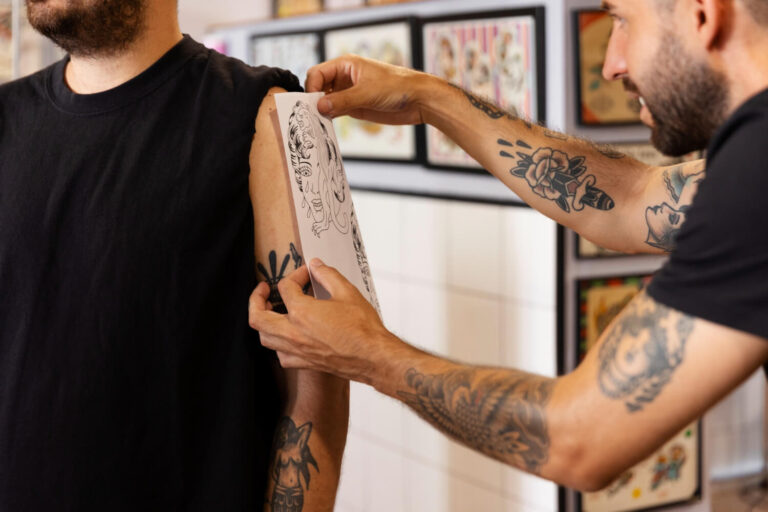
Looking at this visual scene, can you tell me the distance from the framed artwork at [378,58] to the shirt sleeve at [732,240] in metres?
2.30

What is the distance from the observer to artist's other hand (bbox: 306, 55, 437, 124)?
153 cm

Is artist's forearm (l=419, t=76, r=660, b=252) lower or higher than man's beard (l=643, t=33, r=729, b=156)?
higher

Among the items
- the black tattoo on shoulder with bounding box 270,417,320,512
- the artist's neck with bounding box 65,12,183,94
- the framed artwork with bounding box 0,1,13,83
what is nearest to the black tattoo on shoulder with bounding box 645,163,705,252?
the black tattoo on shoulder with bounding box 270,417,320,512

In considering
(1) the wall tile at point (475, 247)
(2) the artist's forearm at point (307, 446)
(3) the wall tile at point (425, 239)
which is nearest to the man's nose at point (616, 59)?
(2) the artist's forearm at point (307, 446)

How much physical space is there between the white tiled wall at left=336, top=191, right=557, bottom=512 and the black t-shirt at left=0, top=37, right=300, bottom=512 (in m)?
A: 1.61

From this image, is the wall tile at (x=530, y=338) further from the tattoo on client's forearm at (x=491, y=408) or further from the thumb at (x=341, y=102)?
the tattoo on client's forearm at (x=491, y=408)

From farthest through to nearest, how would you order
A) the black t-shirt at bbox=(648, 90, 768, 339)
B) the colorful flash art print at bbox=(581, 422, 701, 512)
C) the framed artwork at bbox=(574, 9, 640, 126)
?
1. the colorful flash art print at bbox=(581, 422, 701, 512)
2. the framed artwork at bbox=(574, 9, 640, 126)
3. the black t-shirt at bbox=(648, 90, 768, 339)

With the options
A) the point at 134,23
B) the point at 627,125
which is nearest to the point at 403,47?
the point at 627,125

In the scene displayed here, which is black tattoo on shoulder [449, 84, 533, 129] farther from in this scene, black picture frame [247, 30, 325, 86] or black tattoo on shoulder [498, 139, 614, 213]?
black picture frame [247, 30, 325, 86]

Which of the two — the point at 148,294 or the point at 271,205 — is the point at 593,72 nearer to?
the point at 271,205

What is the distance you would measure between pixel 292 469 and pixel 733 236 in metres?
0.76

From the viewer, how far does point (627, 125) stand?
288 centimetres

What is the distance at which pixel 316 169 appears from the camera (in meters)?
1.41

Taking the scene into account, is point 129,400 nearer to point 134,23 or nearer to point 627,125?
point 134,23
